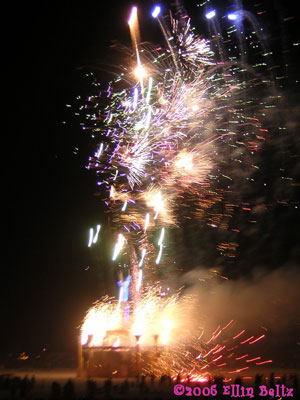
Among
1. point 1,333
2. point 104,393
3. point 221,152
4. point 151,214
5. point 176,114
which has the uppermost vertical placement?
point 176,114

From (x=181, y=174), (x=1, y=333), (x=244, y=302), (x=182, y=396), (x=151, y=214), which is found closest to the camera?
(x=182, y=396)

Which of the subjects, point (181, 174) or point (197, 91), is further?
point (181, 174)

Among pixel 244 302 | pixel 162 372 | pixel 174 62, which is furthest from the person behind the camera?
pixel 244 302

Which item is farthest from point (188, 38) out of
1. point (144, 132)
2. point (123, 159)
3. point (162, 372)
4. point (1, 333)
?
point (1, 333)

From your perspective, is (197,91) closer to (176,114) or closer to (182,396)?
(176,114)

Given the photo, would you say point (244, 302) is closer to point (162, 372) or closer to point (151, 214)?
point (162, 372)

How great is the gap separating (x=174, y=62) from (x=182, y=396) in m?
4.42

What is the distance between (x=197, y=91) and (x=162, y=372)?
17.1ft

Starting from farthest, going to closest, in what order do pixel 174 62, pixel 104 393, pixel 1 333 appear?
pixel 1 333
pixel 174 62
pixel 104 393

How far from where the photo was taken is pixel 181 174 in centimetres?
725

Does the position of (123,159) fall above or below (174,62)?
below

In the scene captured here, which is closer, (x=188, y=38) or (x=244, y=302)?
(x=188, y=38)

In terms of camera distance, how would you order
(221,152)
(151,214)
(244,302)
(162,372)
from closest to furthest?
(221,152)
(151,214)
(162,372)
(244,302)

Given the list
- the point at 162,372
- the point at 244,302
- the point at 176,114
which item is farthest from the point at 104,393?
the point at 244,302
